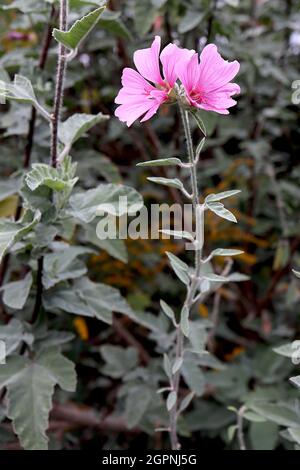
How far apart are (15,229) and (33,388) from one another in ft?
0.72

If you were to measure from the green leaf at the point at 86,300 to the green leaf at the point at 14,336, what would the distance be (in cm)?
5

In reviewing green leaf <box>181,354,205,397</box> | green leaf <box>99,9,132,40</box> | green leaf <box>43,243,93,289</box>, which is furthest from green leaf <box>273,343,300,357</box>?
green leaf <box>99,9,132,40</box>

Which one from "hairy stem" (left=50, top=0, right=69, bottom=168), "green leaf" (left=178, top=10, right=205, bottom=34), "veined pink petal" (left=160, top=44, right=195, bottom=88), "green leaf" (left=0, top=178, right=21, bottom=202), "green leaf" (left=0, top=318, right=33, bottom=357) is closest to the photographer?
"veined pink petal" (left=160, top=44, right=195, bottom=88)

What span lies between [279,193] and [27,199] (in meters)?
0.73

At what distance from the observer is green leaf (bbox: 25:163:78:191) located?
0.69 meters

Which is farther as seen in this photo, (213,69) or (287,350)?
(287,350)

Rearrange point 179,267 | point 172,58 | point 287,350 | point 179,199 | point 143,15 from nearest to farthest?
1. point 172,58
2. point 179,267
3. point 287,350
4. point 143,15
5. point 179,199

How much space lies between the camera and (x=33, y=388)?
77 cm

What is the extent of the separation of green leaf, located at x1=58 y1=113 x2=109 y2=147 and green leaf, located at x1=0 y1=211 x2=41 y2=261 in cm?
12

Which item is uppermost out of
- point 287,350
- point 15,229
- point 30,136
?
point 30,136

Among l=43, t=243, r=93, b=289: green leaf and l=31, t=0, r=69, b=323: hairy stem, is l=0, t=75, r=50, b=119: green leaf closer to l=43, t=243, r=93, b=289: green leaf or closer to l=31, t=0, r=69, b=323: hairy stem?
l=31, t=0, r=69, b=323: hairy stem

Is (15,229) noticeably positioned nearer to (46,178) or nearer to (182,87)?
(46,178)

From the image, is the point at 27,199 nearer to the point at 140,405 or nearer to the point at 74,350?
the point at 140,405

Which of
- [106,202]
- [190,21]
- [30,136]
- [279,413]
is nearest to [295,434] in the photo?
[279,413]
